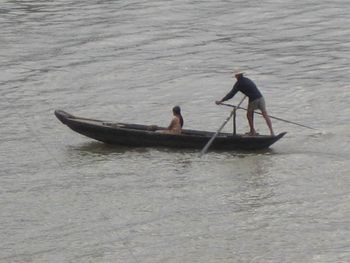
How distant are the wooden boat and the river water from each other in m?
0.19

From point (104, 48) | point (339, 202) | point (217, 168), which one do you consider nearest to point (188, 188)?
point (217, 168)

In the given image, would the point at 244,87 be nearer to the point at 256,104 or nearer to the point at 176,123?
the point at 256,104

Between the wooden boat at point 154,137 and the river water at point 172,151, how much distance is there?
0.19m

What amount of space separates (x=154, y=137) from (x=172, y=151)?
45 cm

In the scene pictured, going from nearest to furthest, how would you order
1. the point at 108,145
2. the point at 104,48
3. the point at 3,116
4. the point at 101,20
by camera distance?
the point at 108,145 < the point at 3,116 < the point at 104,48 < the point at 101,20

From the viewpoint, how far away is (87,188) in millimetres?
17906

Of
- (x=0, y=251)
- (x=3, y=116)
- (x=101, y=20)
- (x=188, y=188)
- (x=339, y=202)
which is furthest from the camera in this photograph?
(x=101, y=20)

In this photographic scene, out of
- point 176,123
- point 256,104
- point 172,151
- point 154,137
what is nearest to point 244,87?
point 256,104

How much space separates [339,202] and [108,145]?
563 centimetres

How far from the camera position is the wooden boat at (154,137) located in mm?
19281

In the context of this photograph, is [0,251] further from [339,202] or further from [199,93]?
[199,93]

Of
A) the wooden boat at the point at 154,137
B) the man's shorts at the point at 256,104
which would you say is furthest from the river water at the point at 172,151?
the man's shorts at the point at 256,104

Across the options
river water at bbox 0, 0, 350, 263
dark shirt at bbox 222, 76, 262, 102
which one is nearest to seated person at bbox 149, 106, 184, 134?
river water at bbox 0, 0, 350, 263

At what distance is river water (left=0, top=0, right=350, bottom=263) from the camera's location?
50.4ft
